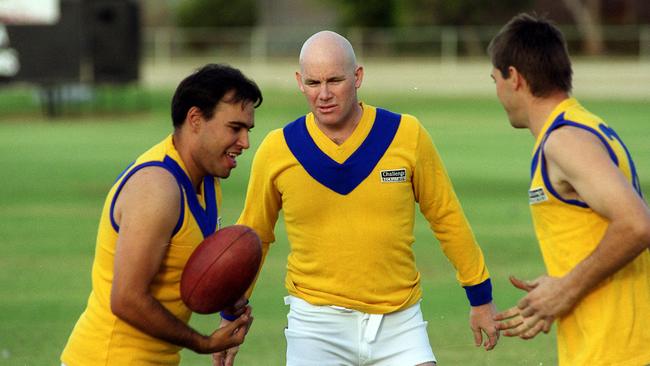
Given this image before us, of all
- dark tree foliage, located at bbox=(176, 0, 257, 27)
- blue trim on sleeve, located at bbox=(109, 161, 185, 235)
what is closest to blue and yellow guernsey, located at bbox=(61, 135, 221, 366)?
blue trim on sleeve, located at bbox=(109, 161, 185, 235)

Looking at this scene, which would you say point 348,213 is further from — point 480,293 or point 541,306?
point 541,306

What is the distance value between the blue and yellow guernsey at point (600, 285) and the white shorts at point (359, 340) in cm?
105

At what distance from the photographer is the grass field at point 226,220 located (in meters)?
9.42

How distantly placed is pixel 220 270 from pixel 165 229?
35 cm

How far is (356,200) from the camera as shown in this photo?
575cm

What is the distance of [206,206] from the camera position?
512 cm

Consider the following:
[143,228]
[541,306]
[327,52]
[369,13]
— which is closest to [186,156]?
[143,228]

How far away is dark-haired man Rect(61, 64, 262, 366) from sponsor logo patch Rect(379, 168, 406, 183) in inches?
31.0

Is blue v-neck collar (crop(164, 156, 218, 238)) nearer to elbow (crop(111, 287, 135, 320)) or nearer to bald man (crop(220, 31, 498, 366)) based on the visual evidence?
elbow (crop(111, 287, 135, 320))

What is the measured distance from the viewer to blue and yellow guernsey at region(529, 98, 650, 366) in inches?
186

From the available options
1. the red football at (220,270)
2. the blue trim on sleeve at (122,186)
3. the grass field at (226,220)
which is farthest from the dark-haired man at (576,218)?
the grass field at (226,220)

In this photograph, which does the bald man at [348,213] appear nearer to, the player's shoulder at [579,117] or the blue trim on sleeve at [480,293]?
the blue trim on sleeve at [480,293]

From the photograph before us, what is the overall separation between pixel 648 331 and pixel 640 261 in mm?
266

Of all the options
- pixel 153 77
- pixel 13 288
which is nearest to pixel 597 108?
pixel 153 77
